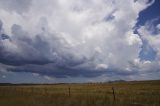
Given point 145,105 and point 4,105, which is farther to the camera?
point 145,105

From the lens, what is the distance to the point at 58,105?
20.1m

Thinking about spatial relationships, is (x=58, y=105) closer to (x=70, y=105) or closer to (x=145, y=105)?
(x=70, y=105)

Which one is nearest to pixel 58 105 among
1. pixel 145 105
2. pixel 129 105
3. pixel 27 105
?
pixel 27 105

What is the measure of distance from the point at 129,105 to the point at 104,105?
2.39 meters

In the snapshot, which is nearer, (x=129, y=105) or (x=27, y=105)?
(x=27, y=105)

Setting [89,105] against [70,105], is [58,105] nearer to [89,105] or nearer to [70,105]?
[70,105]

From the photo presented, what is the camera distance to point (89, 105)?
20.4 metres

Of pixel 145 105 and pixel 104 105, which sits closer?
pixel 104 105

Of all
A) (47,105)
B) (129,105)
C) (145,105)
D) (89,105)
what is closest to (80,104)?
(89,105)

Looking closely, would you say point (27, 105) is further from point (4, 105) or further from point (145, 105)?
point (145, 105)

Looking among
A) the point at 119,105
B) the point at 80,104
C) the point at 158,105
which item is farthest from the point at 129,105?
the point at 80,104

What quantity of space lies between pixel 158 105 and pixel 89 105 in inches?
209

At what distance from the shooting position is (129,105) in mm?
21297

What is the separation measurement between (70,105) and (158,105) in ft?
22.3
